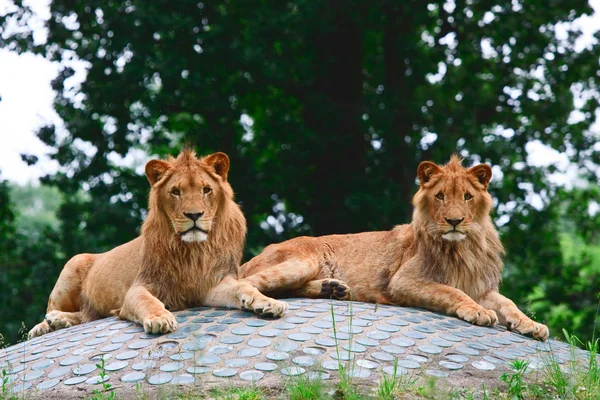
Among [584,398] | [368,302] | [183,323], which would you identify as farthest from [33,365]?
[584,398]

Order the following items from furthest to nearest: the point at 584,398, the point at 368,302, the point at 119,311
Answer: the point at 368,302 < the point at 119,311 < the point at 584,398

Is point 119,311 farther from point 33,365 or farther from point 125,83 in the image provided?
point 125,83

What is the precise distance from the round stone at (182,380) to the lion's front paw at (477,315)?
7.74 ft

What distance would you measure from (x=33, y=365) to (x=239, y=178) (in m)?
7.68

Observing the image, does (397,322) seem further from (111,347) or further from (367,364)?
(111,347)

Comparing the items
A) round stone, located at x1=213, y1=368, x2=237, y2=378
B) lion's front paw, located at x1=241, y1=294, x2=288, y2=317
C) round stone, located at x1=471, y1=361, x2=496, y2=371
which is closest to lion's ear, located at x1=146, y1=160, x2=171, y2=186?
lion's front paw, located at x1=241, y1=294, x2=288, y2=317

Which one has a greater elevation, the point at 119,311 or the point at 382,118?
the point at 382,118

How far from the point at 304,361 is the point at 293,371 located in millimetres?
166

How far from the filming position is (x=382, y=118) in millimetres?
13078

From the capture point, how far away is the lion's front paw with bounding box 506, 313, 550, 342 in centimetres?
652

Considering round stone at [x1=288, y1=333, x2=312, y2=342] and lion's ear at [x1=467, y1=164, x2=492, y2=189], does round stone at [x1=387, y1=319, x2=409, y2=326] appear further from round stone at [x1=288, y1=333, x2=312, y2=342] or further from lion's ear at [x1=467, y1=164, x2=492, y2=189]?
lion's ear at [x1=467, y1=164, x2=492, y2=189]

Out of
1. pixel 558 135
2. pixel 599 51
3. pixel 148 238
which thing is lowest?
pixel 148 238

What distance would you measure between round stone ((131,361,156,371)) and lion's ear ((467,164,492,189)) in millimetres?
3102

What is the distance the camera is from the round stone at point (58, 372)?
217 inches
